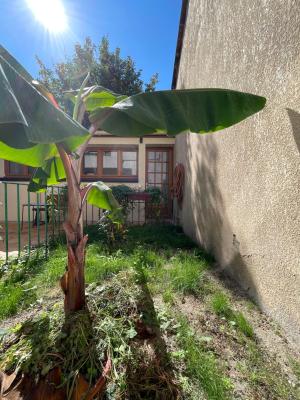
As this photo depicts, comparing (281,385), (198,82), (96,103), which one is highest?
(198,82)

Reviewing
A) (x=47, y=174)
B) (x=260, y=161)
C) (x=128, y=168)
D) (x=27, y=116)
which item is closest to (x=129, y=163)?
(x=128, y=168)

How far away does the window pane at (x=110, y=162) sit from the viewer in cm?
920

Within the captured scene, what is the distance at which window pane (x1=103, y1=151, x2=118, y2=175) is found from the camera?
920 cm

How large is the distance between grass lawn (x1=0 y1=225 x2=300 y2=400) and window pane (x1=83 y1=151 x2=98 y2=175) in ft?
21.6

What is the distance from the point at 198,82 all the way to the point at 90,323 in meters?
5.07

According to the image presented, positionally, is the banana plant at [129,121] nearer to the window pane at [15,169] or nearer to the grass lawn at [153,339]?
the grass lawn at [153,339]

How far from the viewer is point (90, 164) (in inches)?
365

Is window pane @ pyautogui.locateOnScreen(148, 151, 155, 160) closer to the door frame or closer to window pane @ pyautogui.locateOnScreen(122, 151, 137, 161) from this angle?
the door frame

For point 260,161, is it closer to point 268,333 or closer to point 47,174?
point 268,333

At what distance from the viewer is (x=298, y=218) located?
1812 mm

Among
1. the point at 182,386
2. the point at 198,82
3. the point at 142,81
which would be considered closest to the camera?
the point at 182,386

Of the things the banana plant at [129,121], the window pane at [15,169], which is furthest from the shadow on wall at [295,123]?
the window pane at [15,169]

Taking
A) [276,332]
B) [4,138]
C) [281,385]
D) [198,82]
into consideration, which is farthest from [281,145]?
[198,82]

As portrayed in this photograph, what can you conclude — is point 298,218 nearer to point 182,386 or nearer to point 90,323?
point 182,386
